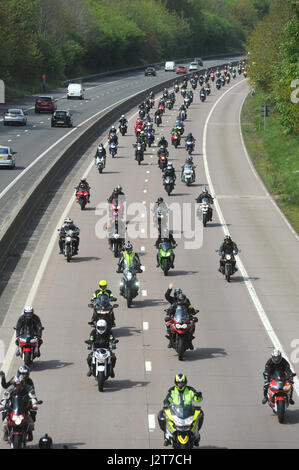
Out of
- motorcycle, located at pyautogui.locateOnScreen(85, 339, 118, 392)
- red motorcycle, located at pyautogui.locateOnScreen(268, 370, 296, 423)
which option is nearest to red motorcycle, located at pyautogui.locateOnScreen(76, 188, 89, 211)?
motorcycle, located at pyautogui.locateOnScreen(85, 339, 118, 392)

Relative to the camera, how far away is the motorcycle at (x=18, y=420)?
16250mm

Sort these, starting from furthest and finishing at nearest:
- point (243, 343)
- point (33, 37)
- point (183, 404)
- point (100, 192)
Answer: point (33, 37) → point (100, 192) → point (243, 343) → point (183, 404)

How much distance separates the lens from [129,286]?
2738 centimetres

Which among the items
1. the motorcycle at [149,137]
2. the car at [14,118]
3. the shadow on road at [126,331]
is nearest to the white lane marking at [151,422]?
the shadow on road at [126,331]

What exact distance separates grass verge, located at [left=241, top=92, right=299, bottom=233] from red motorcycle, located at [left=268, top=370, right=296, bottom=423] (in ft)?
78.0

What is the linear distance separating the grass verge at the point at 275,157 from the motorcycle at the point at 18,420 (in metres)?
26.8

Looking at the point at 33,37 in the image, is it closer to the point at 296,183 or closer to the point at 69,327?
the point at 296,183

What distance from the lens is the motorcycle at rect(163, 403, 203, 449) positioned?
1630 centimetres

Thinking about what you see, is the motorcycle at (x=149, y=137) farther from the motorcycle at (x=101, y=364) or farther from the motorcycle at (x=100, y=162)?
the motorcycle at (x=101, y=364)

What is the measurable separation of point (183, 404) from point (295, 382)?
206 inches

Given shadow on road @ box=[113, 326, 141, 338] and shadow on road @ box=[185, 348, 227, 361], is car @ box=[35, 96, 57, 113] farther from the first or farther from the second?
shadow on road @ box=[185, 348, 227, 361]

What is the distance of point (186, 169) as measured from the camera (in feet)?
172

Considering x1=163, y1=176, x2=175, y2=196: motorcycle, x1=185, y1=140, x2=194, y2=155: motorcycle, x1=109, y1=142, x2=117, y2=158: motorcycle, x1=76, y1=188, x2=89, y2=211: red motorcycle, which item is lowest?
x1=76, y1=188, x2=89, y2=211: red motorcycle
